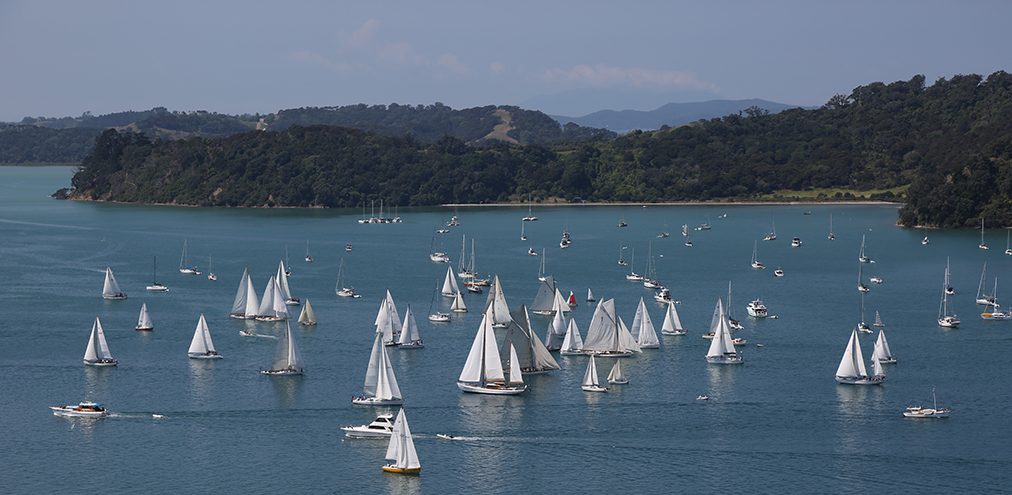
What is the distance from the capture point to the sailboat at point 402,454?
46250 millimetres

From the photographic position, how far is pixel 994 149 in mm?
149750

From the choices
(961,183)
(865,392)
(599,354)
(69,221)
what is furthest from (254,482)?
(69,221)

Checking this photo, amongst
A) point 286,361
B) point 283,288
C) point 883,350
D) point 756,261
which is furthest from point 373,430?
point 756,261

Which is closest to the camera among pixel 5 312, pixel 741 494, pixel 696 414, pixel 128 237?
pixel 741 494

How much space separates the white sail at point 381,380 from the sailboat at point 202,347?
15.8m

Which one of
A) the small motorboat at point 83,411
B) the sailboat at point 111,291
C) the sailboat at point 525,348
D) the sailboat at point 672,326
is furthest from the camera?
the sailboat at point 111,291

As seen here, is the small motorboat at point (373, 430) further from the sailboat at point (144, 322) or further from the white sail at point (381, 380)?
the sailboat at point (144, 322)

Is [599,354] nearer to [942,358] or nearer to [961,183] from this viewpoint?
[942,358]

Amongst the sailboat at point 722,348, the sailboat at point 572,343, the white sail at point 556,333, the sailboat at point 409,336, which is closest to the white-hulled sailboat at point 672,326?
the white sail at point 556,333

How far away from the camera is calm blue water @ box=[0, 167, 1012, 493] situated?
1858 inches

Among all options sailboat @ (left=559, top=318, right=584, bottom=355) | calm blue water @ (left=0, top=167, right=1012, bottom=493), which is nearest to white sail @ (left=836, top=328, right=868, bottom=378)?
calm blue water @ (left=0, top=167, right=1012, bottom=493)

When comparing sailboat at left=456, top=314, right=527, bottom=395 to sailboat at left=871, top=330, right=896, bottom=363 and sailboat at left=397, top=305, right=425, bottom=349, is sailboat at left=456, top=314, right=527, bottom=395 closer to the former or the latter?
sailboat at left=397, top=305, right=425, bottom=349

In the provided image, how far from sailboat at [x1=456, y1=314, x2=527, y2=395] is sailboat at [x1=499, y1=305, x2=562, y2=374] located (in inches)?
73.7

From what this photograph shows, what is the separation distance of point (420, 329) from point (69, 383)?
25011 mm
